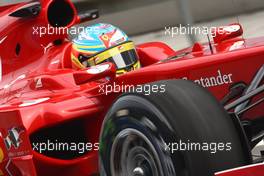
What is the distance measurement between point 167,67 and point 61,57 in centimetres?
146

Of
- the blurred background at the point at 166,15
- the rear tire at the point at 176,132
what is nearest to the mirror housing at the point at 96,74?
the rear tire at the point at 176,132

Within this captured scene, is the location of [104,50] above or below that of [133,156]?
above

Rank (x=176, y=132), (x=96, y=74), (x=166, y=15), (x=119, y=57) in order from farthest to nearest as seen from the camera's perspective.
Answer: (x=166, y=15) → (x=119, y=57) → (x=96, y=74) → (x=176, y=132)

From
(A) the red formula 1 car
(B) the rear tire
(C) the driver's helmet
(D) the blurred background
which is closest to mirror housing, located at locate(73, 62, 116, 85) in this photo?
(A) the red formula 1 car

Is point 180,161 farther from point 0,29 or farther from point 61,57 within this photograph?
point 0,29

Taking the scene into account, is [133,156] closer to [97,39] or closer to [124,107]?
[124,107]

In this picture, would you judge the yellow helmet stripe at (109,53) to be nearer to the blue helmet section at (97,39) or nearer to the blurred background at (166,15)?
the blue helmet section at (97,39)

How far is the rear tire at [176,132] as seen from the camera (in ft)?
10.5

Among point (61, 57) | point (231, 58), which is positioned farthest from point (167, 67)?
point (61, 57)

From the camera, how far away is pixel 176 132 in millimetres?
3234

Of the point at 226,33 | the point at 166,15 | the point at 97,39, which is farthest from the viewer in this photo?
the point at 166,15

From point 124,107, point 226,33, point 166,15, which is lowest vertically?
point 124,107

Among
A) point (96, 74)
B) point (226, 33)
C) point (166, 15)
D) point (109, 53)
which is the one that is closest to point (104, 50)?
point (109, 53)

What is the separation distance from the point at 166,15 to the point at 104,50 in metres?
7.49
